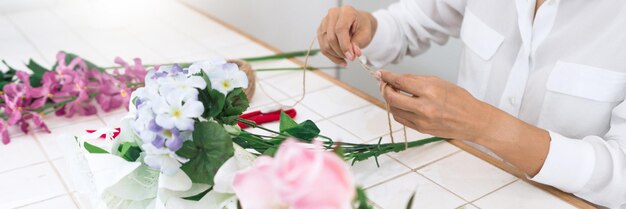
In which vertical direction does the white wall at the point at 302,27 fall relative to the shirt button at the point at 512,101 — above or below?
below

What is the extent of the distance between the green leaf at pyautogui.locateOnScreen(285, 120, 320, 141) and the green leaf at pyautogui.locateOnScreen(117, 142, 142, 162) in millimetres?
212

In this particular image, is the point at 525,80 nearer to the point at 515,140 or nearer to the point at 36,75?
the point at 515,140

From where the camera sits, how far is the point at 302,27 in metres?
Answer: 1.99

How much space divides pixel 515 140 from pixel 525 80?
271 mm

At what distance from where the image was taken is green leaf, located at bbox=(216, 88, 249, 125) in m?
0.77

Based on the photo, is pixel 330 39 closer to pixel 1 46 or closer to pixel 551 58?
pixel 551 58

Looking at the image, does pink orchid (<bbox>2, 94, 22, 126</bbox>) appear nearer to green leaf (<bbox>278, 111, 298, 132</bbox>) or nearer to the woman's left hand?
green leaf (<bbox>278, 111, 298, 132</bbox>)

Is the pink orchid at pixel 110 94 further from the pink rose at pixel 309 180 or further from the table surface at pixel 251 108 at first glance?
the pink rose at pixel 309 180

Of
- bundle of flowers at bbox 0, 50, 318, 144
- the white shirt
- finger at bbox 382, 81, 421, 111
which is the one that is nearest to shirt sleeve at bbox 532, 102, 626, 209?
the white shirt

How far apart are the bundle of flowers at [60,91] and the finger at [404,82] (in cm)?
54

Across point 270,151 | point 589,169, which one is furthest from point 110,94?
point 589,169

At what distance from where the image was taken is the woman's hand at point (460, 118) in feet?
2.96

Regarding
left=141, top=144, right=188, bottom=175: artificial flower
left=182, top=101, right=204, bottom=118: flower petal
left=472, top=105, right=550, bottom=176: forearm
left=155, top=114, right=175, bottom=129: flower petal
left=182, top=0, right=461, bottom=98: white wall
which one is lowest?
left=182, top=0, right=461, bottom=98: white wall

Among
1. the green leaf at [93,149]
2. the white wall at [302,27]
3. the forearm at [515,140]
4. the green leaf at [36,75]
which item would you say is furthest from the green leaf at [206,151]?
the white wall at [302,27]
